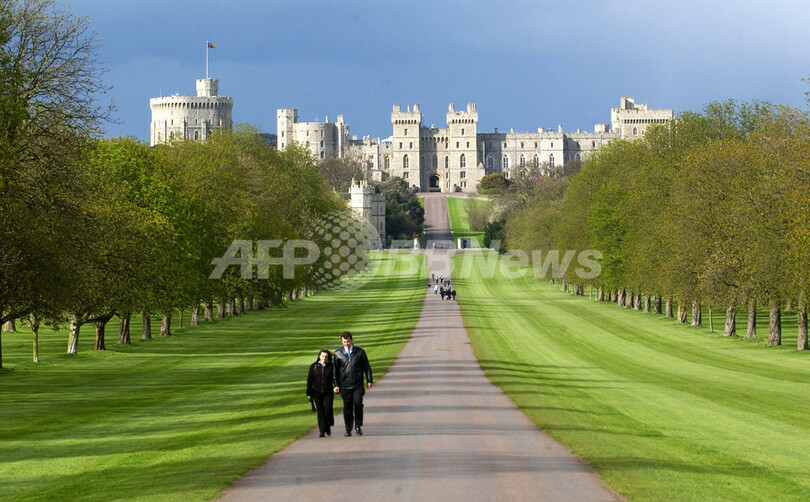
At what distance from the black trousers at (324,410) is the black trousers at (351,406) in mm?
254

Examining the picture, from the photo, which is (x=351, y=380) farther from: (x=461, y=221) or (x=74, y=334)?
(x=461, y=221)

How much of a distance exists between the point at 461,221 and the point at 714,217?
416ft

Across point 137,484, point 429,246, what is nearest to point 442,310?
point 137,484

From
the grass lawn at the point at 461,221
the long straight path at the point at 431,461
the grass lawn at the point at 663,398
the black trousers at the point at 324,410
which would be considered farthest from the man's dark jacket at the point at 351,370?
the grass lawn at the point at 461,221

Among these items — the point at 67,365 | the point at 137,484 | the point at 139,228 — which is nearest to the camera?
the point at 137,484

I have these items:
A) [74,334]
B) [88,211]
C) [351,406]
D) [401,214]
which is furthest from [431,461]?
[401,214]

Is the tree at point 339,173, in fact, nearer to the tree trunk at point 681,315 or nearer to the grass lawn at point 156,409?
the tree trunk at point 681,315

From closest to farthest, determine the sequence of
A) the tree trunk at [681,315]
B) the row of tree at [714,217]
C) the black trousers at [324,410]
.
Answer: the black trousers at [324,410], the row of tree at [714,217], the tree trunk at [681,315]

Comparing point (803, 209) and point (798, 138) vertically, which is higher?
point (798, 138)

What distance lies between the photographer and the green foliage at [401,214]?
156m

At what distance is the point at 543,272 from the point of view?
92562 millimetres

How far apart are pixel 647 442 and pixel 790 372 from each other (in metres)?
18.7

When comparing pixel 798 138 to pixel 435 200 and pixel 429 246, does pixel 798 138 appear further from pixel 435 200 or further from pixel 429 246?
pixel 435 200

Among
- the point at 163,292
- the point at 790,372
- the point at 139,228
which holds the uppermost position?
the point at 139,228
